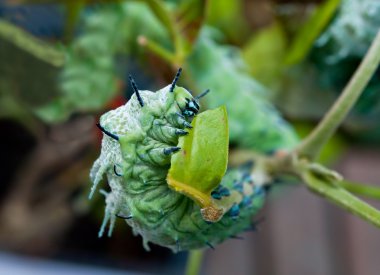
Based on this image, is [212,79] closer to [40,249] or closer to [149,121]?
[149,121]

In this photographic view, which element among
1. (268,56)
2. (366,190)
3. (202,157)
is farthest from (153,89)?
(202,157)

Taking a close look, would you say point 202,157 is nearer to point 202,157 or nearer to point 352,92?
point 202,157

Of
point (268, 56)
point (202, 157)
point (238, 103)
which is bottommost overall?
point (202, 157)

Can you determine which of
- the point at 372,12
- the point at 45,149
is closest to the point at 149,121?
the point at 372,12

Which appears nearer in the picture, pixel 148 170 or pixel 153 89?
pixel 148 170

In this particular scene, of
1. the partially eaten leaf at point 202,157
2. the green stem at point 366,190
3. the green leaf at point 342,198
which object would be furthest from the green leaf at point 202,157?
the green stem at point 366,190

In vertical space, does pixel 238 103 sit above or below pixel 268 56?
below

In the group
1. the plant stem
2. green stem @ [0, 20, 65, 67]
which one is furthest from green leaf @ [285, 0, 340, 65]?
green stem @ [0, 20, 65, 67]
